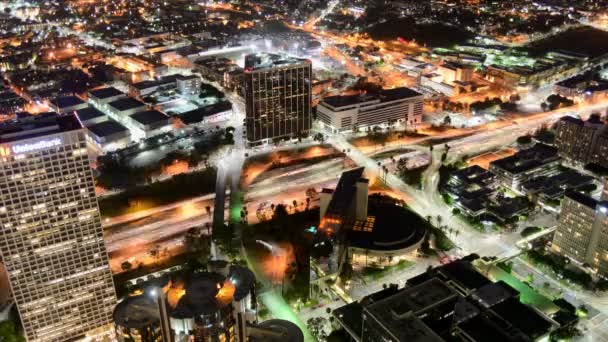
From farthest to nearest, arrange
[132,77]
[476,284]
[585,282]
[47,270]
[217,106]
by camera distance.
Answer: [132,77] → [217,106] → [585,282] → [476,284] → [47,270]

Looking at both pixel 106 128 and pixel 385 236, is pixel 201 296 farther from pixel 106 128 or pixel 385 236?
pixel 106 128

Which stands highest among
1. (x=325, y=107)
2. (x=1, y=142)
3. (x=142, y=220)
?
(x=1, y=142)

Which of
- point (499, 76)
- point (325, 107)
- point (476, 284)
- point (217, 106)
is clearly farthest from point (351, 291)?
point (499, 76)

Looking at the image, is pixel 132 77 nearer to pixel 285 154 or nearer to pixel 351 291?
pixel 285 154

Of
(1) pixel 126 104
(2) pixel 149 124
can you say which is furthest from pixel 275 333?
(1) pixel 126 104

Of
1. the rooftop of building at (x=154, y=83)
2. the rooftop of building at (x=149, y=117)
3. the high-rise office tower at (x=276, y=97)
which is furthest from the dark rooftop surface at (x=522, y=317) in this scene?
the rooftop of building at (x=154, y=83)

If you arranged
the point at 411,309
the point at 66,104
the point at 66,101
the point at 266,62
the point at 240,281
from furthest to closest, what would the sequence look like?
1. the point at 66,101
2. the point at 66,104
3. the point at 266,62
4. the point at 411,309
5. the point at 240,281

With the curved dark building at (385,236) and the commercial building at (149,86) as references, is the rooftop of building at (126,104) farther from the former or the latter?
the curved dark building at (385,236)
